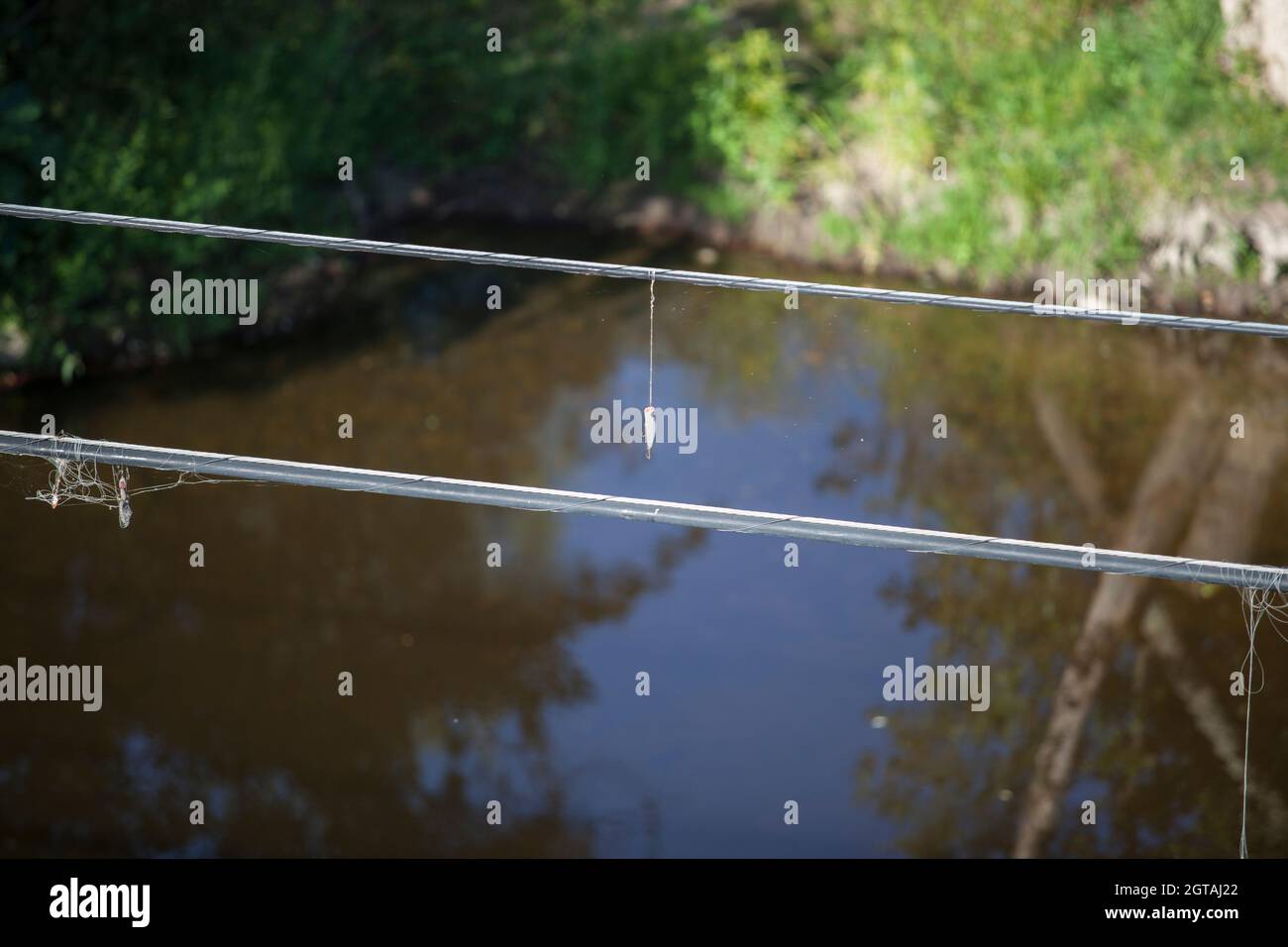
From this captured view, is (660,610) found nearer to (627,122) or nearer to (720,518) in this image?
(720,518)

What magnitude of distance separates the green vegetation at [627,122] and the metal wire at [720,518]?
5153 millimetres

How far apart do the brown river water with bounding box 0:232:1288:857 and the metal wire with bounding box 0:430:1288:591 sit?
114 centimetres

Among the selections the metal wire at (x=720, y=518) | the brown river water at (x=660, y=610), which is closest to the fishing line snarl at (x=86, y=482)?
the metal wire at (x=720, y=518)

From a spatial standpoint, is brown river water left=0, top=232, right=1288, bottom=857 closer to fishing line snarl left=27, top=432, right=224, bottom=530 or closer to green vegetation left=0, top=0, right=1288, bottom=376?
fishing line snarl left=27, top=432, right=224, bottom=530

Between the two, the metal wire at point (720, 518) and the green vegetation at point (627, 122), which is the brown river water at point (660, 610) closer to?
the green vegetation at point (627, 122)

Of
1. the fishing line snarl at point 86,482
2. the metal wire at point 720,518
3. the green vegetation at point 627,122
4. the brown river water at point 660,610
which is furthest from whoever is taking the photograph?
the green vegetation at point 627,122

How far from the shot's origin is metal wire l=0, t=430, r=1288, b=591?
2.72 metres

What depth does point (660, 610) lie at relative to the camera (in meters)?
6.17

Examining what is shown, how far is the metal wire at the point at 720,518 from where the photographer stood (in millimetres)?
2719

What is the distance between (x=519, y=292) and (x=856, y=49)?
281cm

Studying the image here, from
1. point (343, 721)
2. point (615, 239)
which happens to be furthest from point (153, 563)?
point (615, 239)

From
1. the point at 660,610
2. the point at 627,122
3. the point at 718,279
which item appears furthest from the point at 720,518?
the point at 627,122

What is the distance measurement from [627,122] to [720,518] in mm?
8181

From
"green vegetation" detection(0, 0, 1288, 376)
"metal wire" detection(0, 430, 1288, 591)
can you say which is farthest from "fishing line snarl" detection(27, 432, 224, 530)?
"green vegetation" detection(0, 0, 1288, 376)
